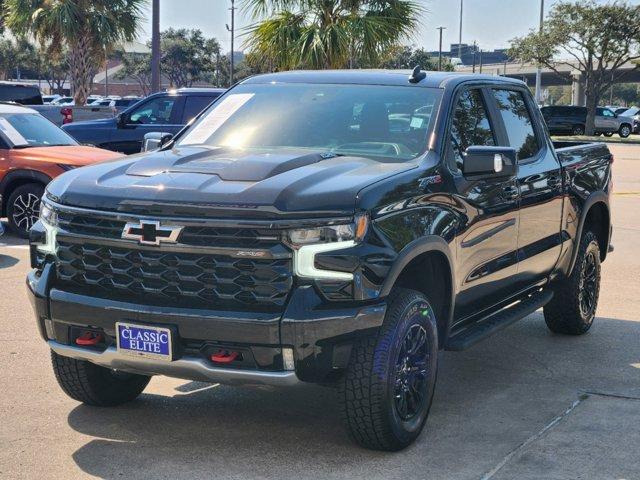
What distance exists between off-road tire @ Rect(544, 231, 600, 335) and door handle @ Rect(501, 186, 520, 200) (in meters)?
1.40

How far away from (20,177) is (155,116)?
14.1 feet

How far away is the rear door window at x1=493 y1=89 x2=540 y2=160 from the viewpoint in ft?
21.3

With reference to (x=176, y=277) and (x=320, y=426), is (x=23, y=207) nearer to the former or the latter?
(x=320, y=426)

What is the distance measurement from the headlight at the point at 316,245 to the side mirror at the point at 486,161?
1.22 m

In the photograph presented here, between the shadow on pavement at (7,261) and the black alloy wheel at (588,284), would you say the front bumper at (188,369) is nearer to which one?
the black alloy wheel at (588,284)

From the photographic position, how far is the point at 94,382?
5.40m

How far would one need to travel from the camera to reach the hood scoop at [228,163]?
15.7 ft

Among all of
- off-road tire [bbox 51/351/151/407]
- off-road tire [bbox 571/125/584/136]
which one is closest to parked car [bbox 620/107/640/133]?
off-road tire [bbox 571/125/584/136]

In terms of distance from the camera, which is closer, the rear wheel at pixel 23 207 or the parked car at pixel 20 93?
the rear wheel at pixel 23 207

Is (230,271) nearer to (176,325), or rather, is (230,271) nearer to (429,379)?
(176,325)

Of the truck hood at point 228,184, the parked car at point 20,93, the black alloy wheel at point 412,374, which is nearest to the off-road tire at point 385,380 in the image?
the black alloy wheel at point 412,374

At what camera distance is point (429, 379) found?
198 inches

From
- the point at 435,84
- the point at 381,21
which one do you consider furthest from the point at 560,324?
the point at 381,21

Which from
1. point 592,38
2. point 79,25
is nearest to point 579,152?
point 79,25
